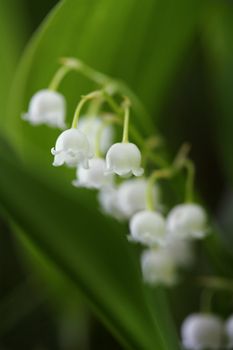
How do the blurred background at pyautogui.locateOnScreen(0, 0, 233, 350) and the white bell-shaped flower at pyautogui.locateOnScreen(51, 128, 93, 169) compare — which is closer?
the white bell-shaped flower at pyautogui.locateOnScreen(51, 128, 93, 169)

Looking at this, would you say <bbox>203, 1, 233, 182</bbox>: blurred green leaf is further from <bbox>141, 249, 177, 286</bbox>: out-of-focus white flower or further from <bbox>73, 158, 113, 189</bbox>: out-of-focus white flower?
<bbox>73, 158, 113, 189</bbox>: out-of-focus white flower

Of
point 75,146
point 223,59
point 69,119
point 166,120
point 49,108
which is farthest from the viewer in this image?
point 166,120

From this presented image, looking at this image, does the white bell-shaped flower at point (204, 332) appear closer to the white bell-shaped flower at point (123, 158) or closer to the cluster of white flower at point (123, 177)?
the cluster of white flower at point (123, 177)

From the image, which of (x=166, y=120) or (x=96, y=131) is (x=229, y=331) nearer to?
(x=96, y=131)

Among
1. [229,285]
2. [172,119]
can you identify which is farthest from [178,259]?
[172,119]

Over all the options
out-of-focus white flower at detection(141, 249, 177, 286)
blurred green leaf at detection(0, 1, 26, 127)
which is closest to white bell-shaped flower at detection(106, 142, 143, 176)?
out-of-focus white flower at detection(141, 249, 177, 286)

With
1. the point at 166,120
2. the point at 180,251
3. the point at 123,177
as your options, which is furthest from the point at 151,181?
the point at 166,120
